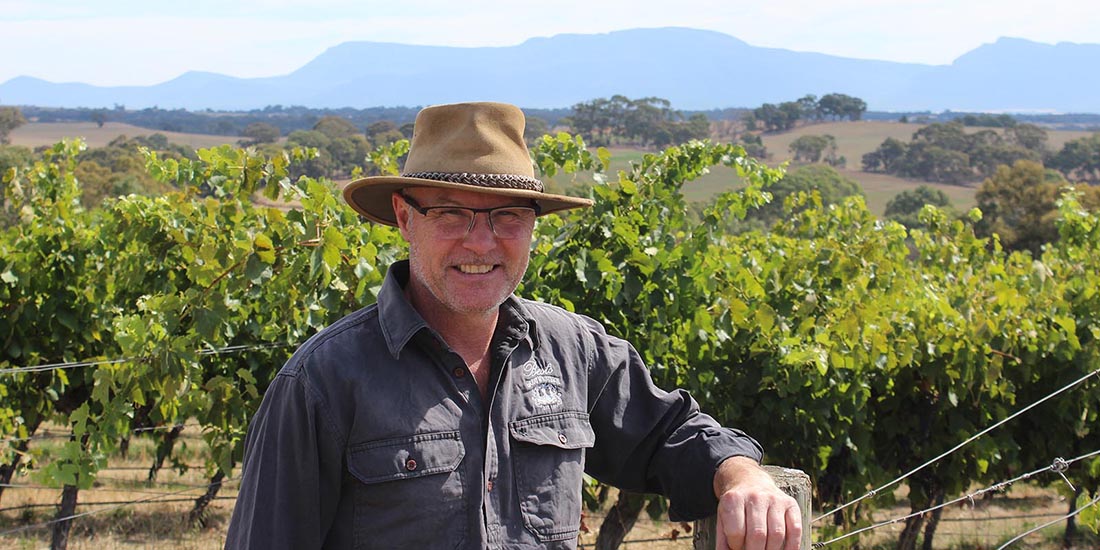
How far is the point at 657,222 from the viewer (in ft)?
14.9

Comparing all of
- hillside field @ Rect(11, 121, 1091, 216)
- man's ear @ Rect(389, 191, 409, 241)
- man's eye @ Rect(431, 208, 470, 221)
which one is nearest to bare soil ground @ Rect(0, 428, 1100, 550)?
man's ear @ Rect(389, 191, 409, 241)

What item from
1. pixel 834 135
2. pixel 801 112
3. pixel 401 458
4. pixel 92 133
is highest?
pixel 401 458

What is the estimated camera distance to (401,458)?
1.81m

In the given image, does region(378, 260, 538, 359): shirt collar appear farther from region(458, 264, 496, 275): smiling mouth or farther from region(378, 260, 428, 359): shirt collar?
region(458, 264, 496, 275): smiling mouth

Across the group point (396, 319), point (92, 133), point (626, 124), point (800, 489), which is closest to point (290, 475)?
point (396, 319)

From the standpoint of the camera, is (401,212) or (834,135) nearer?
(401,212)

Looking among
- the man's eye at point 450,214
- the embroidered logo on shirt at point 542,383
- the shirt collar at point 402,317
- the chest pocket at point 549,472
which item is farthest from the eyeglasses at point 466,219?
the chest pocket at point 549,472

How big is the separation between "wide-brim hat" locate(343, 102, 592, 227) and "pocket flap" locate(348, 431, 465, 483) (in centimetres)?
48

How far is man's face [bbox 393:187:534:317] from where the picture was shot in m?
1.96

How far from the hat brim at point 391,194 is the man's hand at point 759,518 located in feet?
2.04

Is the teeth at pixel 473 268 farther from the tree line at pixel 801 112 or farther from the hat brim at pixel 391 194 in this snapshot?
the tree line at pixel 801 112

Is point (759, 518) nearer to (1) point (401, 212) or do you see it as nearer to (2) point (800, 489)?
(2) point (800, 489)

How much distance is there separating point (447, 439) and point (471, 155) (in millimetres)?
546

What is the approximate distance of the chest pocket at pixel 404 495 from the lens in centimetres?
180
